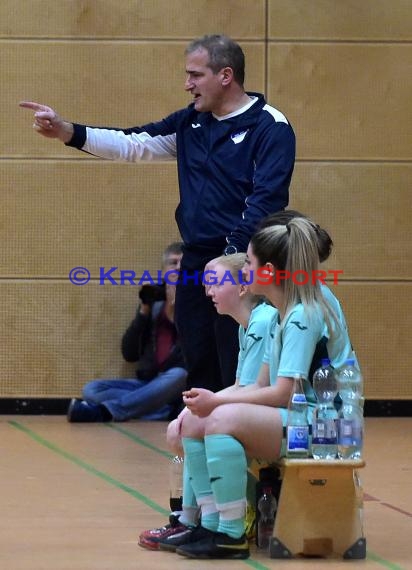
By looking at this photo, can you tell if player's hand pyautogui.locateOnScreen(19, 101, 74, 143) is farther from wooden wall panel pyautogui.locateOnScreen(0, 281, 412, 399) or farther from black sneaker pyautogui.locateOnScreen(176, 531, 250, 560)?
wooden wall panel pyautogui.locateOnScreen(0, 281, 412, 399)

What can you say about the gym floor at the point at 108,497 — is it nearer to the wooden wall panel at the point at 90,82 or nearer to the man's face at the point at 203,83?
the man's face at the point at 203,83

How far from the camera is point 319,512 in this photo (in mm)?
3641

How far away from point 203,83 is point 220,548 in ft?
6.34

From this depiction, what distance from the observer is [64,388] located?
770 centimetres

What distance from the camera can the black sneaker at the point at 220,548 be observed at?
3.58 m

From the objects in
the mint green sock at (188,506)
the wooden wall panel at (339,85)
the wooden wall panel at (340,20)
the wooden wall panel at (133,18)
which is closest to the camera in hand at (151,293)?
the wooden wall panel at (339,85)

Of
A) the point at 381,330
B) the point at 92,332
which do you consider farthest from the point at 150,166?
the point at 381,330

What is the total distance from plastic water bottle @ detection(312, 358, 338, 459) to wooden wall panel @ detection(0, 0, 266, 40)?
433 cm

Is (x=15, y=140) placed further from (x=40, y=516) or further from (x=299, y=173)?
(x=40, y=516)

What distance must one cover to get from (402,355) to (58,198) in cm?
244

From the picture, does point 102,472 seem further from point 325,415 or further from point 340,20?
point 340,20

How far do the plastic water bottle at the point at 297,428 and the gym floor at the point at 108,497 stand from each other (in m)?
0.33

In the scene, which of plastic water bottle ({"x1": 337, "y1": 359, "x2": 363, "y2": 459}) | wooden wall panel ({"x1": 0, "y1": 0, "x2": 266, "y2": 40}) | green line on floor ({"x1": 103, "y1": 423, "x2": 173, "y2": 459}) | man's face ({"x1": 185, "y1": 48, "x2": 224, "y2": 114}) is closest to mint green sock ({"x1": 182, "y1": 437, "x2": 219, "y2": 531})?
plastic water bottle ({"x1": 337, "y1": 359, "x2": 363, "y2": 459})

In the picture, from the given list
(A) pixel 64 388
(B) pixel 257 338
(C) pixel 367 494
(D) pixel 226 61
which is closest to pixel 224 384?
(B) pixel 257 338
